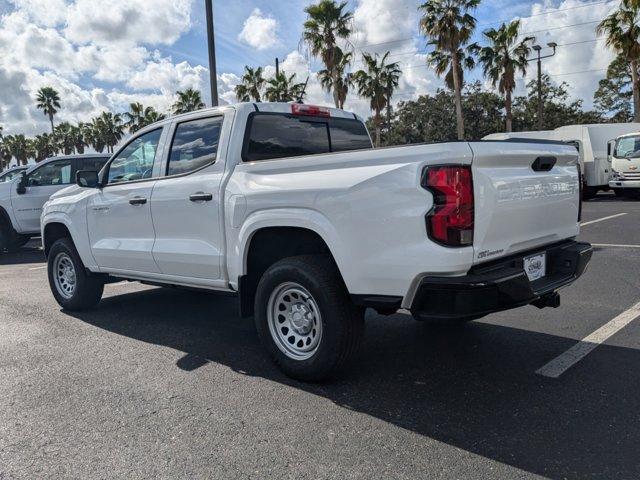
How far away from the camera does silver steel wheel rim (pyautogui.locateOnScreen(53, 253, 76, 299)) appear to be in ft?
20.5

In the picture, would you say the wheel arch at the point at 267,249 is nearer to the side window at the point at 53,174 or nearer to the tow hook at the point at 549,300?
the tow hook at the point at 549,300

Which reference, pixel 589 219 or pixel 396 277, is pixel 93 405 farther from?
pixel 589 219

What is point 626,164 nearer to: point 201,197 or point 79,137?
point 201,197

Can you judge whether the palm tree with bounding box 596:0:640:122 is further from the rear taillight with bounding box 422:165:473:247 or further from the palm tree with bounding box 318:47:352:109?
the rear taillight with bounding box 422:165:473:247

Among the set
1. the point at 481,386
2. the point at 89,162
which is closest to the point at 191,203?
the point at 481,386

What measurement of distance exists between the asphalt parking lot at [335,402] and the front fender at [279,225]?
0.82 m

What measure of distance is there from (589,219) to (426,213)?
1163 centimetres

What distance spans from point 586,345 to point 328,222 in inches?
97.4

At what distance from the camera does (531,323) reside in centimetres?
498

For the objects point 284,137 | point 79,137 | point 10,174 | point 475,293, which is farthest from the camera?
point 79,137

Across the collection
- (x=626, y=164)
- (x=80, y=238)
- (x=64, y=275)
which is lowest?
(x=64, y=275)

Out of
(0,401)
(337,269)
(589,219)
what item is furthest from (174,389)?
→ (589,219)

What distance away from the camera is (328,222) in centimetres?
339

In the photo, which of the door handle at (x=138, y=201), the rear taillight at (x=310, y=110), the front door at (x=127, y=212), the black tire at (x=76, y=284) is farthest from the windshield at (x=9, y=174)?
the rear taillight at (x=310, y=110)
